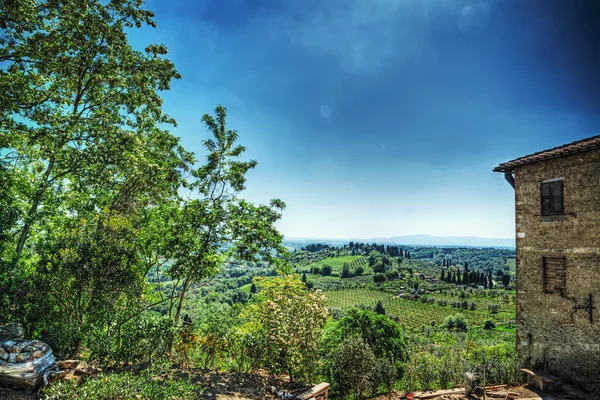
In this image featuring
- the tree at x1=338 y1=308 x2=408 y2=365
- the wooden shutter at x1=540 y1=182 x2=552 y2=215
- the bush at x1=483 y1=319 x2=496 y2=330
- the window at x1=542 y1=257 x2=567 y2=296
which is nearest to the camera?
the window at x1=542 y1=257 x2=567 y2=296

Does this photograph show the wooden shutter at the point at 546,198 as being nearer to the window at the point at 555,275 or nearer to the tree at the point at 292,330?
the window at the point at 555,275

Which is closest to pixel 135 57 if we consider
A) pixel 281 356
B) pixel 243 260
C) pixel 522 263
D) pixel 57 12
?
pixel 57 12

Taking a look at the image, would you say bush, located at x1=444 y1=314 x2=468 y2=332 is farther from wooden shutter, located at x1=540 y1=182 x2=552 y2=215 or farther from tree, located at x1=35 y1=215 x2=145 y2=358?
tree, located at x1=35 y1=215 x2=145 y2=358

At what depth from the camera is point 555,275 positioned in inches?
389

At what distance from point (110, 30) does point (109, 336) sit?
31.0ft

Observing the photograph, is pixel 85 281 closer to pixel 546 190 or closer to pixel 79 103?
pixel 79 103

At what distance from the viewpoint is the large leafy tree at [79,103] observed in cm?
850

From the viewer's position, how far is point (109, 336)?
7.23 m

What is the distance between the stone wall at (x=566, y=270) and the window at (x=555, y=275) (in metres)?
0.10

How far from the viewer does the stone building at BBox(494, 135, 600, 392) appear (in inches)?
356

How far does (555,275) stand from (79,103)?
1893 cm

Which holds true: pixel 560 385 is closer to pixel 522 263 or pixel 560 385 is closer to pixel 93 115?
pixel 522 263

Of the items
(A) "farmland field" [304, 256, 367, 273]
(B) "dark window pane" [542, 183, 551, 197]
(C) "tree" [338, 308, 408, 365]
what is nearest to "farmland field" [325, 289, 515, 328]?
(C) "tree" [338, 308, 408, 365]

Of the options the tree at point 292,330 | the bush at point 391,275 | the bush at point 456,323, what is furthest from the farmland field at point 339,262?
the tree at point 292,330
